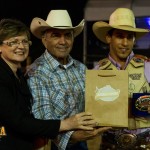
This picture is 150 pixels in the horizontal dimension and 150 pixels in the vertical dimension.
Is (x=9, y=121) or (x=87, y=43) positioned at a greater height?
(x=87, y=43)

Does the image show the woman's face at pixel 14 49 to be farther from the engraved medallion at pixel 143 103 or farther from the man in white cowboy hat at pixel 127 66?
the engraved medallion at pixel 143 103

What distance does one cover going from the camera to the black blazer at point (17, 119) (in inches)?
95.0

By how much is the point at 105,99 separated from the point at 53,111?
368 mm

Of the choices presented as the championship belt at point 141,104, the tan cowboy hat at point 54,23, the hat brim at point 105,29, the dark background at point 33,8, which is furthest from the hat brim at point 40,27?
the dark background at point 33,8

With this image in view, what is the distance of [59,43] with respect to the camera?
2.85 m

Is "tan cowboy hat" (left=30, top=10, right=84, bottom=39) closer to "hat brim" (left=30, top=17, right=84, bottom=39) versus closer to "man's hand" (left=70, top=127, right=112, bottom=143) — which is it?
"hat brim" (left=30, top=17, right=84, bottom=39)

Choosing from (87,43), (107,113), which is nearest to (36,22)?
(107,113)

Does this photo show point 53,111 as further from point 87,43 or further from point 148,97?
point 87,43

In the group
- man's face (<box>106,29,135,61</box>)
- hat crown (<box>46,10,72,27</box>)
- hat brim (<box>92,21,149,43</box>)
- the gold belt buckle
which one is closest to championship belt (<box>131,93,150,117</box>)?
the gold belt buckle

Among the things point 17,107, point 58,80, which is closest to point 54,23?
point 58,80

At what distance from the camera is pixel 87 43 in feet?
25.7

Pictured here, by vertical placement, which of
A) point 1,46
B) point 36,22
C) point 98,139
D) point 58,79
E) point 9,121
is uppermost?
point 36,22

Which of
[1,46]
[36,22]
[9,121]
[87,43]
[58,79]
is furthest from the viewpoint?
[87,43]

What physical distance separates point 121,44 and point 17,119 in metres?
1.03
